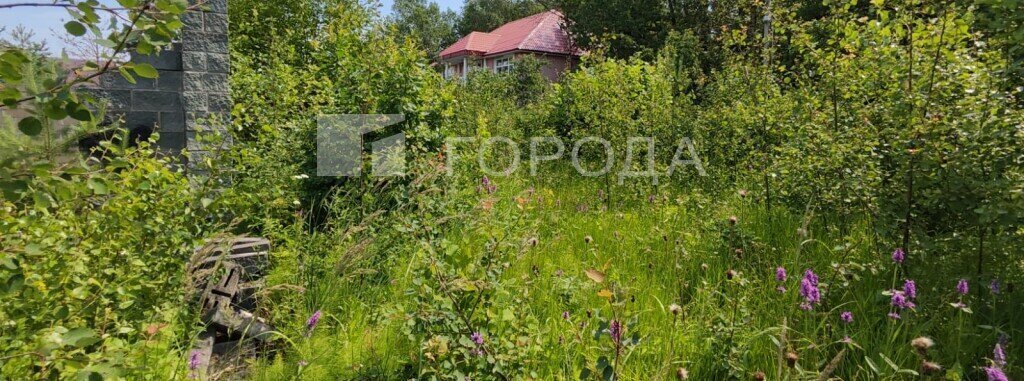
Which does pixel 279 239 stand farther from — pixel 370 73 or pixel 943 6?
pixel 943 6

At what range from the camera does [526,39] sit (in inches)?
1091

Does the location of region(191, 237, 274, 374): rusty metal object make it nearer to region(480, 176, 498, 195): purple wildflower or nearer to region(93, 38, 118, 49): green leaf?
region(93, 38, 118, 49): green leaf

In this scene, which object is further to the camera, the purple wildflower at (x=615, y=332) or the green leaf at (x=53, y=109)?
the purple wildflower at (x=615, y=332)

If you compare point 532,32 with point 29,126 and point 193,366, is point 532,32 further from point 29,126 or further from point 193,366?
point 29,126

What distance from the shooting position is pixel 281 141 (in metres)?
3.88

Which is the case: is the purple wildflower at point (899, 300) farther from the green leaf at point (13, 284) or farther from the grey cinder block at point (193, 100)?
the grey cinder block at point (193, 100)

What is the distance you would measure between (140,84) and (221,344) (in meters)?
2.32

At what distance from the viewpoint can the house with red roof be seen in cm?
2650

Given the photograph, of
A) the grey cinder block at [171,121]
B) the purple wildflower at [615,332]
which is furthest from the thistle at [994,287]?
the grey cinder block at [171,121]

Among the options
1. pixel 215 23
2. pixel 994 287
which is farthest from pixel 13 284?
pixel 215 23

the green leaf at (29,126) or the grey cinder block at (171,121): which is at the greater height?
the grey cinder block at (171,121)

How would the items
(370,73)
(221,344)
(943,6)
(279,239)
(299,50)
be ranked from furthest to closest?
(299,50) < (370,73) < (279,239) < (943,6) < (221,344)

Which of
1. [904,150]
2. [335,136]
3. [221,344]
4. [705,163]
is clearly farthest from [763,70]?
[221,344]

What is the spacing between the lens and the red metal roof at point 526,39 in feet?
89.7
